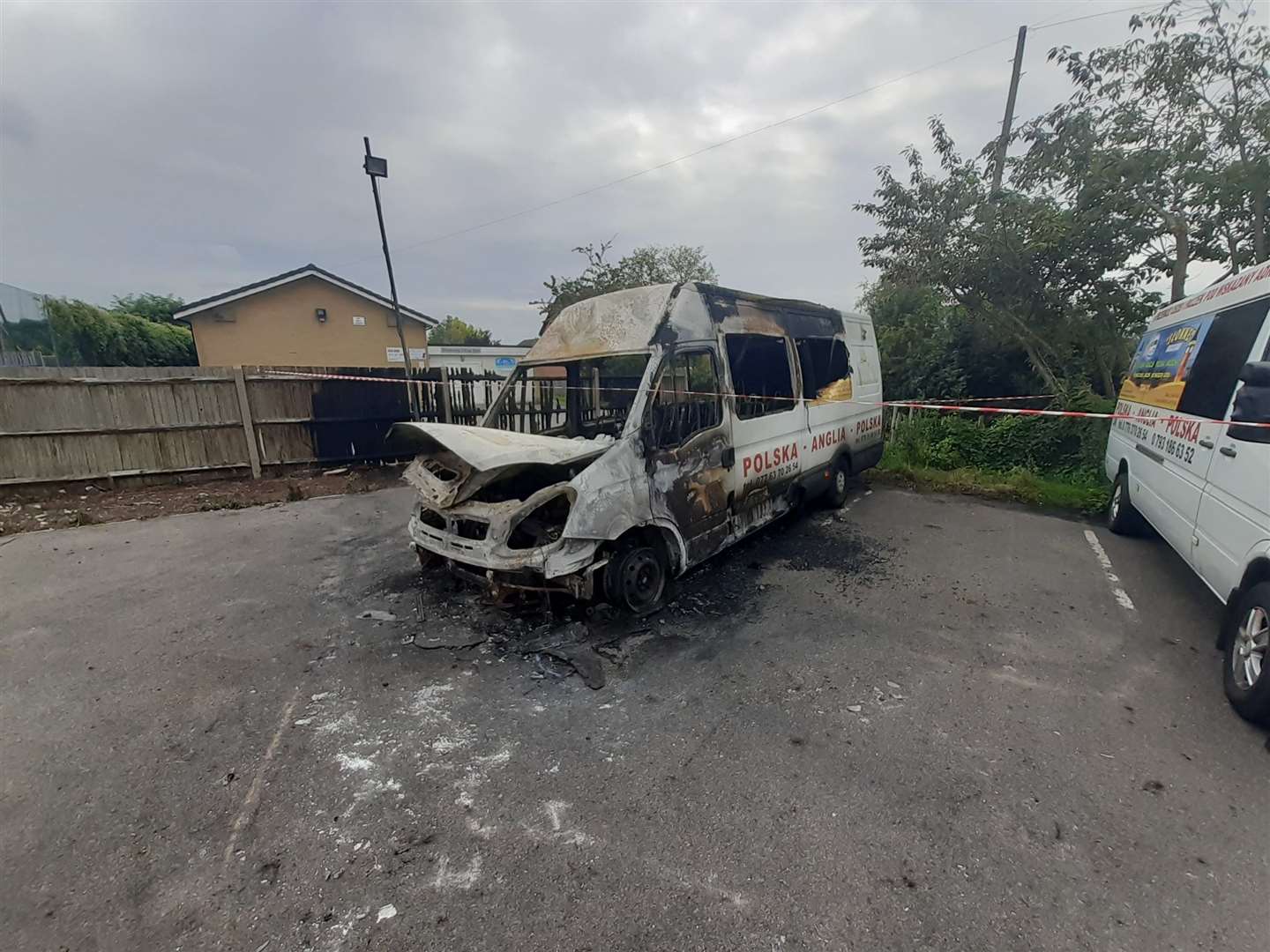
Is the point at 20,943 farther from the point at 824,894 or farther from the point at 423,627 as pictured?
the point at 824,894

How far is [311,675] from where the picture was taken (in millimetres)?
3340

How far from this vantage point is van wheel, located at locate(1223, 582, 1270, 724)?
2650 millimetres

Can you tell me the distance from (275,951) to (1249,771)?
13.4ft

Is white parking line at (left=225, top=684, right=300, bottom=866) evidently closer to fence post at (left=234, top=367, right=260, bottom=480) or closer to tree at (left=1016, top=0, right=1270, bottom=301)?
fence post at (left=234, top=367, right=260, bottom=480)

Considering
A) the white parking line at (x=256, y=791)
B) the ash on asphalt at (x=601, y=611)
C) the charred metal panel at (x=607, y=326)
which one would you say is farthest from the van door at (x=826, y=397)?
the white parking line at (x=256, y=791)

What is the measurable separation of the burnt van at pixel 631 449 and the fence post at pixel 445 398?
4.91 meters

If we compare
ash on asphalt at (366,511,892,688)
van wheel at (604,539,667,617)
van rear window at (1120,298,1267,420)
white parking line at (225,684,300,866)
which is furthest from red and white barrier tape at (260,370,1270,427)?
white parking line at (225,684,300,866)

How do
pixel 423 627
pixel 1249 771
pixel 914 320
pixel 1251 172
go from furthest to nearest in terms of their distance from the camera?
pixel 914 320 < pixel 1251 172 < pixel 423 627 < pixel 1249 771

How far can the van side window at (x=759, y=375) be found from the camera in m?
4.68

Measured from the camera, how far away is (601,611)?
157 inches

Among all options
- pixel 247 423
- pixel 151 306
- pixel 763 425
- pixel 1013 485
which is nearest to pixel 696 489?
pixel 763 425

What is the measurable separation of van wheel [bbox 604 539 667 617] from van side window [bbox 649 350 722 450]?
2.62 feet

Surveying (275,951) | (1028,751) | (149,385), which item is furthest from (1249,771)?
(149,385)

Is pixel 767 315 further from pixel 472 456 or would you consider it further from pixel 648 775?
pixel 648 775
